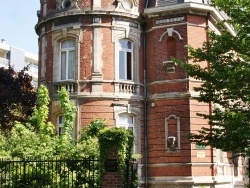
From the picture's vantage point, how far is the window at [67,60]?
2394 centimetres

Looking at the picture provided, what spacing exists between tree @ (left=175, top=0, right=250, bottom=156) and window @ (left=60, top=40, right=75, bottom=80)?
8127 mm

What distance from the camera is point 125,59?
24.0m

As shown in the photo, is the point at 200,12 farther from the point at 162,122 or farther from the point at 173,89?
the point at 162,122

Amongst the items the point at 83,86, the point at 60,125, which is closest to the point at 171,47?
the point at 83,86

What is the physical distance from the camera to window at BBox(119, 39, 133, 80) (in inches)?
941

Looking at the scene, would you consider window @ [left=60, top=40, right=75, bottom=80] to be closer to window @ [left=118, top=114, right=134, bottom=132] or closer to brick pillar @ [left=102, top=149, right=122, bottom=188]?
window @ [left=118, top=114, right=134, bottom=132]

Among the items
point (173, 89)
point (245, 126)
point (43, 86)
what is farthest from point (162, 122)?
point (245, 126)

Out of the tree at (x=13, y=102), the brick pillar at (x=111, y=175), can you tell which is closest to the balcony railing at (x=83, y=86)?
the tree at (x=13, y=102)

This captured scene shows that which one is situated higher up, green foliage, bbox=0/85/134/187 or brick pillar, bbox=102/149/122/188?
green foliage, bbox=0/85/134/187


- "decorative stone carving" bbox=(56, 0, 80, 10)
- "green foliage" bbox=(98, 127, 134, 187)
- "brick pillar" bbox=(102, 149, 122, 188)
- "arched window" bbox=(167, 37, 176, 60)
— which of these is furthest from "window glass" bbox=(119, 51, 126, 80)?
"brick pillar" bbox=(102, 149, 122, 188)

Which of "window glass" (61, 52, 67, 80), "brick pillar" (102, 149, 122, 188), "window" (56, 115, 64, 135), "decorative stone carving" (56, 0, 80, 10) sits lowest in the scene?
"brick pillar" (102, 149, 122, 188)

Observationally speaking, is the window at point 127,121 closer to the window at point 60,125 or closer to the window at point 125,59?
the window at point 125,59

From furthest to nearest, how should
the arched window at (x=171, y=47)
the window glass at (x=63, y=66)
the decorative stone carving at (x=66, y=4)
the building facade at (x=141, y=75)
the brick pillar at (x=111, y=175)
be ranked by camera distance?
the window glass at (x=63, y=66) → the decorative stone carving at (x=66, y=4) → the arched window at (x=171, y=47) → the building facade at (x=141, y=75) → the brick pillar at (x=111, y=175)

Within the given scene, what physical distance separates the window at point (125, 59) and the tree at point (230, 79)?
22.4ft
